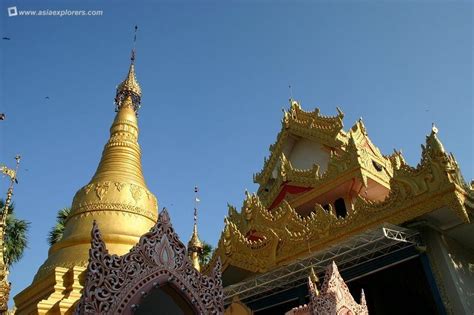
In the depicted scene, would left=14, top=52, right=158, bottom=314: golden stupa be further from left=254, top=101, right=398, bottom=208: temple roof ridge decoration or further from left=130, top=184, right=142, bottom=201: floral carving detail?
left=254, top=101, right=398, bottom=208: temple roof ridge decoration

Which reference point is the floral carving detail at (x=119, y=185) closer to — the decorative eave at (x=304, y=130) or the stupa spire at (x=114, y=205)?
the stupa spire at (x=114, y=205)

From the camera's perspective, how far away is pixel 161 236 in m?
3.80

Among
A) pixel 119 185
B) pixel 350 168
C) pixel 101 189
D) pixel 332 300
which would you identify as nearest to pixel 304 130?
pixel 350 168

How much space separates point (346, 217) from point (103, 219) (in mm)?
6351

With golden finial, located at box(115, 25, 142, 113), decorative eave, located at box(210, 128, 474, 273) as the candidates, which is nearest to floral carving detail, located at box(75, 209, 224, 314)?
decorative eave, located at box(210, 128, 474, 273)

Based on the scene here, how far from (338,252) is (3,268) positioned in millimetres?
7032

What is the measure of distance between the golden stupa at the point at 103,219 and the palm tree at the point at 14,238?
4526 millimetres

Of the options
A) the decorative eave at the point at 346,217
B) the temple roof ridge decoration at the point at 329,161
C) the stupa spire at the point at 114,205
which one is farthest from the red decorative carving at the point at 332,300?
the stupa spire at the point at 114,205

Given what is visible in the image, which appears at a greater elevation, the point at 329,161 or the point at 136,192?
the point at 136,192

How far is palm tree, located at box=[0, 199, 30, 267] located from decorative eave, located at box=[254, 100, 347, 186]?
28.5 feet

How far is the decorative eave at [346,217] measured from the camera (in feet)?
27.5

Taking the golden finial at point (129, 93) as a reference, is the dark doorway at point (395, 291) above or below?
below

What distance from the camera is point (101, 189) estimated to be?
1274 centimetres

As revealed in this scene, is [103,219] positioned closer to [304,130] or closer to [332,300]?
[304,130]
